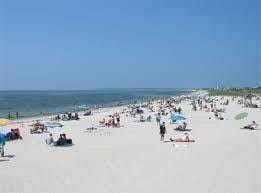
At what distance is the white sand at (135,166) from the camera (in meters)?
13.1

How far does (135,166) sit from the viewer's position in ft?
53.0

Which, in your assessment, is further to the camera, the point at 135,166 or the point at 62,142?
the point at 62,142

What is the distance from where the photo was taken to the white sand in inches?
516

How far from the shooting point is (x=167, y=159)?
17.6 m

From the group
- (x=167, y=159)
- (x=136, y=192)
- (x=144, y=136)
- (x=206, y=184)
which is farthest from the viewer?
(x=144, y=136)

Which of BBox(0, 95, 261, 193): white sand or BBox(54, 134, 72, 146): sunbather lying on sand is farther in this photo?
BBox(54, 134, 72, 146): sunbather lying on sand

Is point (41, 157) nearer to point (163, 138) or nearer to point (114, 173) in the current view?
point (114, 173)

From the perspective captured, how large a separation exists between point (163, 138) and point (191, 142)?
2.03m

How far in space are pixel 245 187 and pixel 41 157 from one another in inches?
362

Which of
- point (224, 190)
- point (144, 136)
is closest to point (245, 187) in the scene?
point (224, 190)

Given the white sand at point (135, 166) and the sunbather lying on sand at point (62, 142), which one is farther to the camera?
the sunbather lying on sand at point (62, 142)

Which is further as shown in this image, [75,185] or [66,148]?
[66,148]

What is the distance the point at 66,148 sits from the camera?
69.9 ft

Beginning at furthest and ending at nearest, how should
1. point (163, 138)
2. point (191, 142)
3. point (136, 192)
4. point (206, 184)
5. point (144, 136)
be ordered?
point (144, 136) → point (163, 138) → point (191, 142) → point (206, 184) → point (136, 192)
